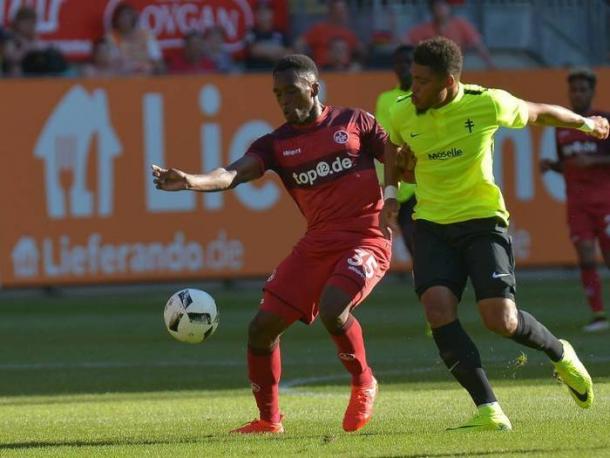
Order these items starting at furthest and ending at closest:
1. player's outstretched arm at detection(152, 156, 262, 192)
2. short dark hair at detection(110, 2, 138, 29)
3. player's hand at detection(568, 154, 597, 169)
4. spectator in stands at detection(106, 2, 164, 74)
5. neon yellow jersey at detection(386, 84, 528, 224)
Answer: short dark hair at detection(110, 2, 138, 29), spectator in stands at detection(106, 2, 164, 74), player's hand at detection(568, 154, 597, 169), neon yellow jersey at detection(386, 84, 528, 224), player's outstretched arm at detection(152, 156, 262, 192)

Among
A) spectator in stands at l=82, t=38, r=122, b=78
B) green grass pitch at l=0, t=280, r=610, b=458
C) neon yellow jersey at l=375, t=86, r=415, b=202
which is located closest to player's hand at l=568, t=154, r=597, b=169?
green grass pitch at l=0, t=280, r=610, b=458

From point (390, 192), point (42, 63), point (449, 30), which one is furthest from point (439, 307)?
point (449, 30)

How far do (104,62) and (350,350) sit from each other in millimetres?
12969

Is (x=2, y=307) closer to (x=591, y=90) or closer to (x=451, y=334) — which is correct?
(x=591, y=90)

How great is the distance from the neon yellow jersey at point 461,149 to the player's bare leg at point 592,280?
21.6 feet

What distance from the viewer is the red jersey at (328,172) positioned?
9.19 meters

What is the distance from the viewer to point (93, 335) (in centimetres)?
1609

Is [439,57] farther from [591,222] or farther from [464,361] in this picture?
[591,222]

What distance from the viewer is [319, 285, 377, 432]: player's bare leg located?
8805mm

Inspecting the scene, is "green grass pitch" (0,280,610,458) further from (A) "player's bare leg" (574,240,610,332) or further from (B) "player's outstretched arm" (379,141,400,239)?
(B) "player's outstretched arm" (379,141,400,239)

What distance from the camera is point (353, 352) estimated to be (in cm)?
902

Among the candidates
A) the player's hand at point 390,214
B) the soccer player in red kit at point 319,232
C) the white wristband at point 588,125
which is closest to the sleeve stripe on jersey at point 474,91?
the white wristband at point 588,125

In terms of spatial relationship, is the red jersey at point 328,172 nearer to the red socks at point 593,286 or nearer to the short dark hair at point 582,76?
the short dark hair at point 582,76

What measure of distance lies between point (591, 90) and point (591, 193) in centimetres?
101
